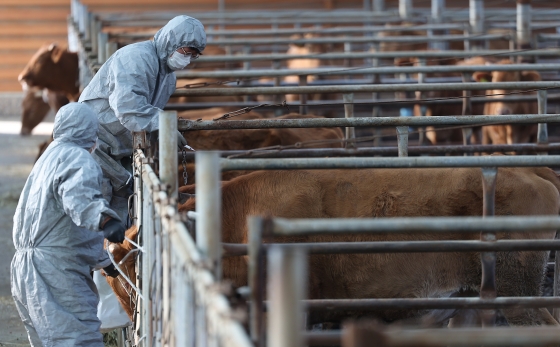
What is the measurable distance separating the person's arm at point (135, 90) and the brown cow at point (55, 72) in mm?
7892

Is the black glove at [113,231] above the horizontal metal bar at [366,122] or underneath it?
underneath

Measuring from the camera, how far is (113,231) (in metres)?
3.64

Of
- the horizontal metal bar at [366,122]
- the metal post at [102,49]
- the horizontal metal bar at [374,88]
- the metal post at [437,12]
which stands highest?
the metal post at [437,12]

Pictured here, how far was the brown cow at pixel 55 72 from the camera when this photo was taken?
1254 centimetres

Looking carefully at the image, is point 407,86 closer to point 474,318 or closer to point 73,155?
point 474,318

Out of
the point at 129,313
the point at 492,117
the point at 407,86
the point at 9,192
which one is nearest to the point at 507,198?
the point at 492,117

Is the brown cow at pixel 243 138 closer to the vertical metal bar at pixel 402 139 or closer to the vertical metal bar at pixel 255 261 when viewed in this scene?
the vertical metal bar at pixel 402 139

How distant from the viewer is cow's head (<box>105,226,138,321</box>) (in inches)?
171

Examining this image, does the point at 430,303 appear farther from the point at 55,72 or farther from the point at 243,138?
the point at 55,72

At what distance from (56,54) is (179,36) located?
832 centimetres

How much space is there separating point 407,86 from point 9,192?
693 centimetres

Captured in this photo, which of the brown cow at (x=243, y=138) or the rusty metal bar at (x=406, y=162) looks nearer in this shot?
the rusty metal bar at (x=406, y=162)

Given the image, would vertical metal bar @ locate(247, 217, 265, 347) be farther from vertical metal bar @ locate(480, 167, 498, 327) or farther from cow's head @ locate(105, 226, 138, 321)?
cow's head @ locate(105, 226, 138, 321)

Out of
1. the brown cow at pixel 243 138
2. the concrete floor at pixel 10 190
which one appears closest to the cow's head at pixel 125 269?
the concrete floor at pixel 10 190
